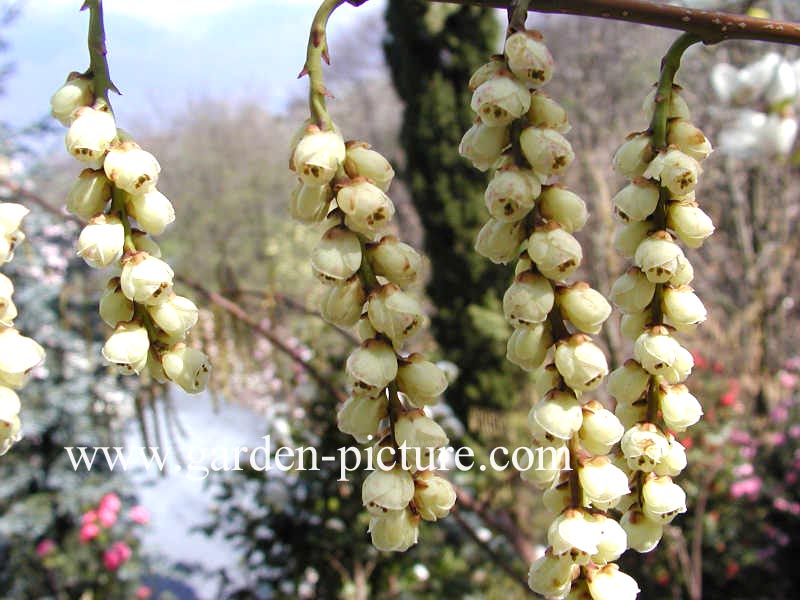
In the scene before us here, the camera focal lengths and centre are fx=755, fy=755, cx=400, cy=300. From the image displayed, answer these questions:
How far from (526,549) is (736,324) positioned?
3026 mm

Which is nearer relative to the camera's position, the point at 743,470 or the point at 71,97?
the point at 71,97

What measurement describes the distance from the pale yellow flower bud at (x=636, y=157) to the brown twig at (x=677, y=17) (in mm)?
82

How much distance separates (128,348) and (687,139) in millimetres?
424

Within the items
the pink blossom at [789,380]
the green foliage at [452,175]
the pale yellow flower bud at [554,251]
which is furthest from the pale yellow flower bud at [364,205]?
the green foliage at [452,175]

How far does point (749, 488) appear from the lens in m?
2.97

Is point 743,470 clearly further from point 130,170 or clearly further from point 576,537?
point 130,170

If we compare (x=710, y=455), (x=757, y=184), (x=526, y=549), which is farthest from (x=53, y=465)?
(x=757, y=184)

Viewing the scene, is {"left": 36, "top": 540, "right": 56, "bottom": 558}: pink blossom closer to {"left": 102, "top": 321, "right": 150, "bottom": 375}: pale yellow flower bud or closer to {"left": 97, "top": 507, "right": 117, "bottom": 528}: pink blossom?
{"left": 97, "top": 507, "right": 117, "bottom": 528}: pink blossom

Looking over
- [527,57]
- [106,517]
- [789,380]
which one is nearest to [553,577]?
[527,57]

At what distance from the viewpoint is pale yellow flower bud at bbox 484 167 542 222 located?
0.49 metres

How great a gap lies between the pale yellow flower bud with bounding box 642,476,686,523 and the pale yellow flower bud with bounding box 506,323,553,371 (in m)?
0.13

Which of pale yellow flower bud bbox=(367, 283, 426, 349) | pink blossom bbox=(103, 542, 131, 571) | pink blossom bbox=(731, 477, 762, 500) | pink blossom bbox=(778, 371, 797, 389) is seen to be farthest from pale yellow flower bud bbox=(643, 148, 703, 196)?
pink blossom bbox=(778, 371, 797, 389)

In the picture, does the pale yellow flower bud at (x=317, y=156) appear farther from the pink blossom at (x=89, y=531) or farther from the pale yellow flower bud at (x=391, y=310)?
the pink blossom at (x=89, y=531)

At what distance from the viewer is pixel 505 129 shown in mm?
523
